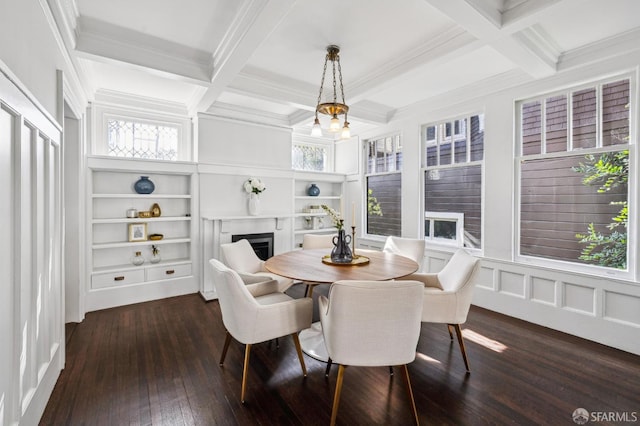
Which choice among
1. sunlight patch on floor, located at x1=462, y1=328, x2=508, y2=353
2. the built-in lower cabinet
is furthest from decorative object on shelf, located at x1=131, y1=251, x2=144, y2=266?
sunlight patch on floor, located at x1=462, y1=328, x2=508, y2=353

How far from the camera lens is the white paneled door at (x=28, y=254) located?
1310mm

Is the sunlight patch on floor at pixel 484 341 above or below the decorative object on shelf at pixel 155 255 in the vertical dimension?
below

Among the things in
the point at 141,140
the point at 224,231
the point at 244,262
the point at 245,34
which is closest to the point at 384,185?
the point at 224,231

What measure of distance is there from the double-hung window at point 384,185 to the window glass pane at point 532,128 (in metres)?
1.72

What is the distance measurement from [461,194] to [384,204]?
137cm

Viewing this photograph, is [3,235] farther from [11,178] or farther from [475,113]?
[475,113]

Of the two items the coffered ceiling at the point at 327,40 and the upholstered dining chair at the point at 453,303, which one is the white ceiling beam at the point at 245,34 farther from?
the upholstered dining chair at the point at 453,303

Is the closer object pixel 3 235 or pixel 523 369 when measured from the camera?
pixel 3 235

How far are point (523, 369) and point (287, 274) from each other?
2.01m

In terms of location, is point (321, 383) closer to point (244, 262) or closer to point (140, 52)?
point (244, 262)

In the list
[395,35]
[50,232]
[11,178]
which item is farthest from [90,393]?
[395,35]

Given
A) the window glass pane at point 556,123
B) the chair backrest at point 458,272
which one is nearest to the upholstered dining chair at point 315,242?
the chair backrest at point 458,272

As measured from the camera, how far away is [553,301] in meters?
3.07

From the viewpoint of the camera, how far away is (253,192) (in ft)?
14.7
